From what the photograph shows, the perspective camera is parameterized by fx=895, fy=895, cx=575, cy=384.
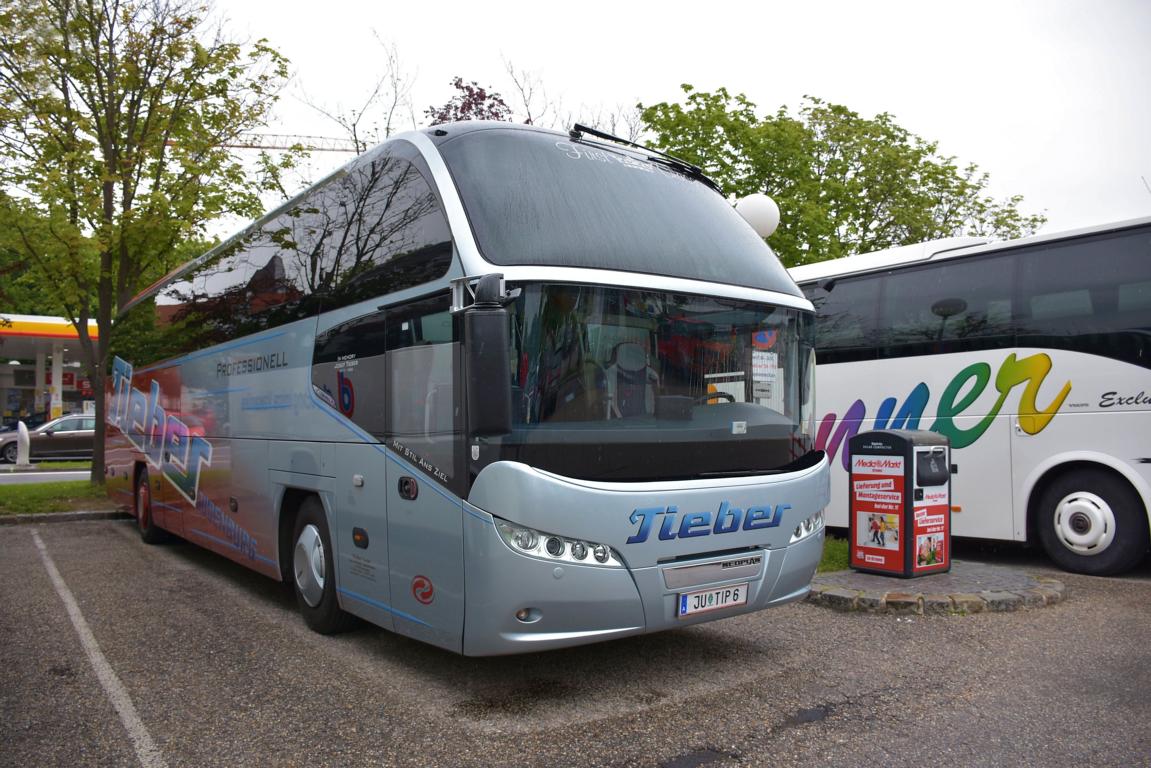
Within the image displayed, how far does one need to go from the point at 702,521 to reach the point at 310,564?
3149mm

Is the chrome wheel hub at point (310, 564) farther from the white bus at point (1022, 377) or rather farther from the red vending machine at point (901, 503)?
the white bus at point (1022, 377)

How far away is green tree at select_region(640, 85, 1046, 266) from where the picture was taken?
2111cm

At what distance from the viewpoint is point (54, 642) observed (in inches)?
245

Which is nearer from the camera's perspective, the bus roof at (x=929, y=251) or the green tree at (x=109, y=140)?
the bus roof at (x=929, y=251)

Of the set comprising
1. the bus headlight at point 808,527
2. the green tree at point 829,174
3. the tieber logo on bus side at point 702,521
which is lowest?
the bus headlight at point 808,527

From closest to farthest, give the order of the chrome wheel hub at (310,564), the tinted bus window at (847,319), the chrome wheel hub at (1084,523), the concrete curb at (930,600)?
the chrome wheel hub at (310,564)
the concrete curb at (930,600)
the chrome wheel hub at (1084,523)
the tinted bus window at (847,319)

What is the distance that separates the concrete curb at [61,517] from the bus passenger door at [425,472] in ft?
34.4

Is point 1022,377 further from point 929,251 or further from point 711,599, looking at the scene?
point 711,599

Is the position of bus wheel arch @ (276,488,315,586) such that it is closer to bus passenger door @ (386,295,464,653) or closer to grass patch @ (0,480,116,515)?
bus passenger door @ (386,295,464,653)

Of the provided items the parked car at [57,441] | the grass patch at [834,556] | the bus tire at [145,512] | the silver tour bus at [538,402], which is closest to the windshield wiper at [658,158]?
the silver tour bus at [538,402]

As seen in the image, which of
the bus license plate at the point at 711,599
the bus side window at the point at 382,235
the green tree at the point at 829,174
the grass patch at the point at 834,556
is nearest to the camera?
the bus license plate at the point at 711,599

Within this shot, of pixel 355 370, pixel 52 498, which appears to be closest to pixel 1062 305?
pixel 355 370

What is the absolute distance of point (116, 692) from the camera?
Answer: 5.12 meters

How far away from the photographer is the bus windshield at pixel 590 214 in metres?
4.95
